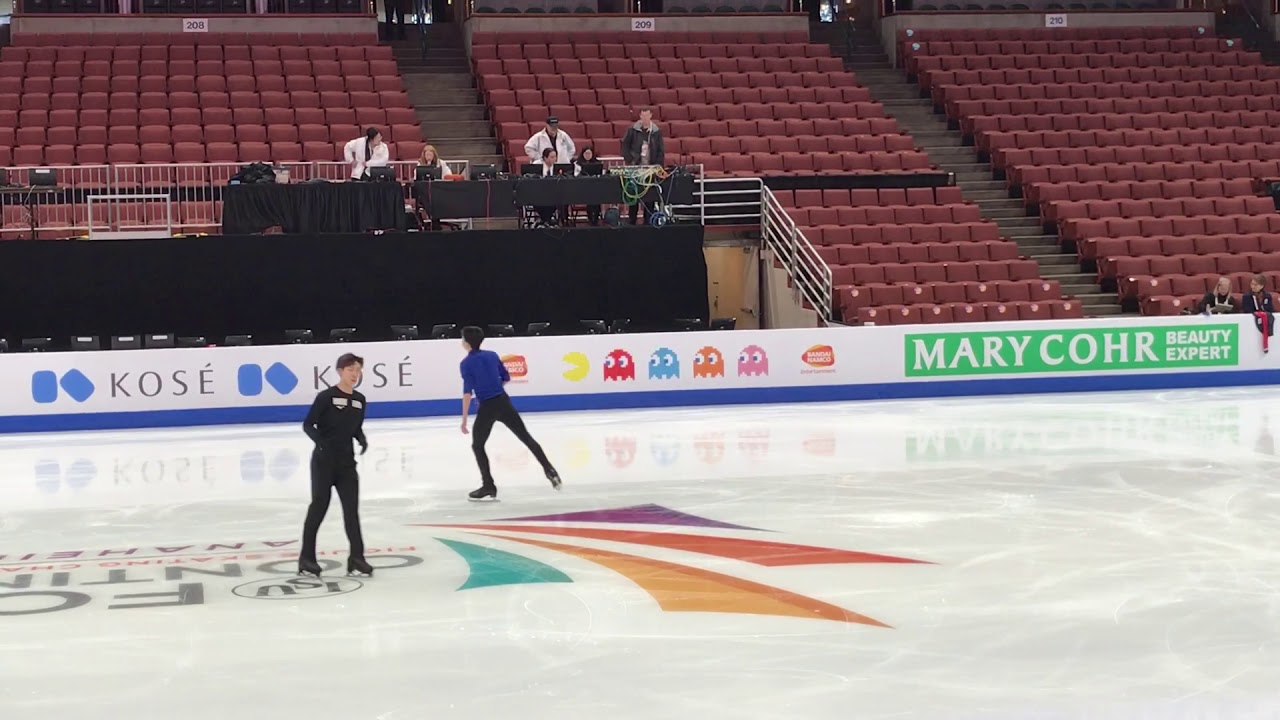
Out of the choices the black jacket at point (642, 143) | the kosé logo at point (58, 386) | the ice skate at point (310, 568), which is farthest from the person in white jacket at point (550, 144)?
the ice skate at point (310, 568)

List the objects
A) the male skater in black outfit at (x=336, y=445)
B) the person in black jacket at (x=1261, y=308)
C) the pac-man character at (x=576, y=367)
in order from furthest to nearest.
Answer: the person in black jacket at (x=1261, y=308) < the pac-man character at (x=576, y=367) < the male skater in black outfit at (x=336, y=445)

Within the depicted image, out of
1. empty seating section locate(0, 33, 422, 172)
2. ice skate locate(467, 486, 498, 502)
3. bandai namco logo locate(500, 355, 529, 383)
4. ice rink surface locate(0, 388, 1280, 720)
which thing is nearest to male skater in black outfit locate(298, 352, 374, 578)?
ice rink surface locate(0, 388, 1280, 720)

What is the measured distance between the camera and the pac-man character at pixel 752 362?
55.7 feet

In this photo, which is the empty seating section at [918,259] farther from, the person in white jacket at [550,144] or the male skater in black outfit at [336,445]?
the male skater in black outfit at [336,445]

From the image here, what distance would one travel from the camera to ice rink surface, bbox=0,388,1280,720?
581 cm

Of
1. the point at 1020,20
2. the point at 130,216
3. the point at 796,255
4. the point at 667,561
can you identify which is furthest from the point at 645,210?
the point at 1020,20

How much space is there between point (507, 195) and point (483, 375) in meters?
7.50

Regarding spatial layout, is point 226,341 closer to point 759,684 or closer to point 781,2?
point 759,684

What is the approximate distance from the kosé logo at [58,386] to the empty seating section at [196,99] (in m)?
5.00

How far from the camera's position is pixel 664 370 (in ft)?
55.0

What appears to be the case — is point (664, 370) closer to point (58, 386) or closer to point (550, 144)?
point (550, 144)

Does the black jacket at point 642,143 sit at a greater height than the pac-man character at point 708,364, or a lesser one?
greater

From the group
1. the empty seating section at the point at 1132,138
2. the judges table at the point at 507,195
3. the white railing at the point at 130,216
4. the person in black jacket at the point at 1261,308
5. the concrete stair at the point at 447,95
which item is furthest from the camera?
the concrete stair at the point at 447,95

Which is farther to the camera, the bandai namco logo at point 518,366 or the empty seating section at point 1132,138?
the empty seating section at point 1132,138
